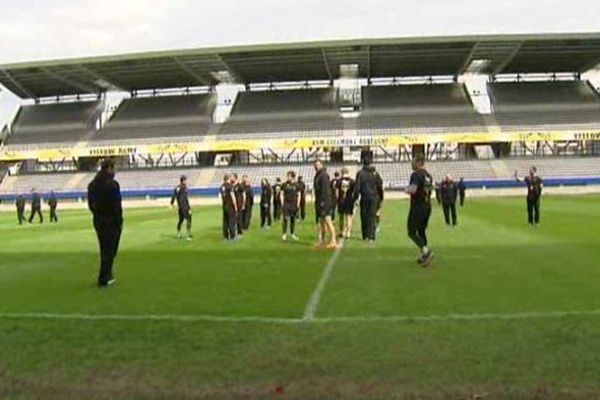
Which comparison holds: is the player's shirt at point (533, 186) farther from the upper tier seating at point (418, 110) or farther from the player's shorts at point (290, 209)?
the upper tier seating at point (418, 110)

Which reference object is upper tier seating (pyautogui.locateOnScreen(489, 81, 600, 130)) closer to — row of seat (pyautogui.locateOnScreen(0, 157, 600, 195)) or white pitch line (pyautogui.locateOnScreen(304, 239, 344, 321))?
row of seat (pyautogui.locateOnScreen(0, 157, 600, 195))

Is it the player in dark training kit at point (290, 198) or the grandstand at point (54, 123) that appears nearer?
the player in dark training kit at point (290, 198)

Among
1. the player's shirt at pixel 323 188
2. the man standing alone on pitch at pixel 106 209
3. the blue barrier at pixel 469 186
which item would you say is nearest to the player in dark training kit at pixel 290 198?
the player's shirt at pixel 323 188

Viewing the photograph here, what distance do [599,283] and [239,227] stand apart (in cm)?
1347

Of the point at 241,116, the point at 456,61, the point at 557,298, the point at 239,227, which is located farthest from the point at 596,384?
the point at 241,116

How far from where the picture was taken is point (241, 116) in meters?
70.6

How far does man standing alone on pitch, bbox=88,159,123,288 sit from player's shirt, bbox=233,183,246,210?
8733mm

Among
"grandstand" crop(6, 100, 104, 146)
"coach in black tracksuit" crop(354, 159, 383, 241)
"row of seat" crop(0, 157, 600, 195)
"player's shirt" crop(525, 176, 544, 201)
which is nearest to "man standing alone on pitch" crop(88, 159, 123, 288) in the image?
"coach in black tracksuit" crop(354, 159, 383, 241)

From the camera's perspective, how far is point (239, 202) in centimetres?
2245

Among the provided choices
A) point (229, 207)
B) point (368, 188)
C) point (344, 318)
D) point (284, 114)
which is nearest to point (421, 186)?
point (368, 188)

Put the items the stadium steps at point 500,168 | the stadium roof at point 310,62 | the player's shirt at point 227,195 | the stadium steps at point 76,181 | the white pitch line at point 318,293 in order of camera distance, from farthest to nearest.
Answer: the stadium steps at point 76,181 < the stadium steps at point 500,168 < the stadium roof at point 310,62 < the player's shirt at point 227,195 < the white pitch line at point 318,293

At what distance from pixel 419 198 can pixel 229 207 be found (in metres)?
8.24

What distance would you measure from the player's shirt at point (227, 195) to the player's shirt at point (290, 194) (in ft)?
4.58

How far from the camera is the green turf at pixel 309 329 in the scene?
627 centimetres
